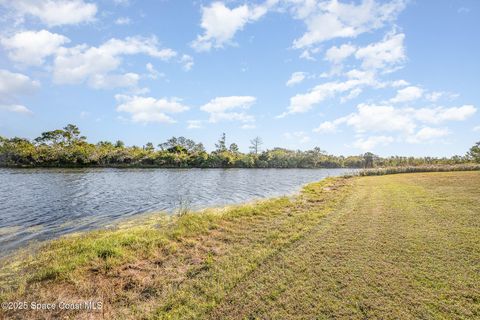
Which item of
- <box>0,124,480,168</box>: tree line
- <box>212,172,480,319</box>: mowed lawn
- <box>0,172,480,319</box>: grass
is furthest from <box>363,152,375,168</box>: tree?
<box>212,172,480,319</box>: mowed lawn

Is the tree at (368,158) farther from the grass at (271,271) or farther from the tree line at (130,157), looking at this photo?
the grass at (271,271)

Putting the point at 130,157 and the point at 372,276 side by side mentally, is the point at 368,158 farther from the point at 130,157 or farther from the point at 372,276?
the point at 372,276

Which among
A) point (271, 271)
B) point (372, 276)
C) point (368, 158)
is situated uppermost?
point (368, 158)

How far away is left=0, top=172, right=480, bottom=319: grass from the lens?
5.28 meters

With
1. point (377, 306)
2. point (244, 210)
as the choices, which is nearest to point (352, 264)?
point (377, 306)

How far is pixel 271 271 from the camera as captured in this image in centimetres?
678

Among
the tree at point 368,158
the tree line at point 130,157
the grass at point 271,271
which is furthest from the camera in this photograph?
the tree at point 368,158

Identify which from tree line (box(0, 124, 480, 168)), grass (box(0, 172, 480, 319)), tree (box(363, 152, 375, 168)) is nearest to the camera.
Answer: grass (box(0, 172, 480, 319))

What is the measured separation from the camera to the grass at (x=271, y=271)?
5281 millimetres

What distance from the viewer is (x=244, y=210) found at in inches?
579

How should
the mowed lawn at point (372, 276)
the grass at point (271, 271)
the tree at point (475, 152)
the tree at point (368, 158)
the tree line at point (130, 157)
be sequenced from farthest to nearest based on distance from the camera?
the tree at point (368, 158) → the tree line at point (130, 157) → the tree at point (475, 152) → the grass at point (271, 271) → the mowed lawn at point (372, 276)

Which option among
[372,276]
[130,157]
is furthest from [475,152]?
[130,157]

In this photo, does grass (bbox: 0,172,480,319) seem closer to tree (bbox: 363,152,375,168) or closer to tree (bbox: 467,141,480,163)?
tree (bbox: 467,141,480,163)

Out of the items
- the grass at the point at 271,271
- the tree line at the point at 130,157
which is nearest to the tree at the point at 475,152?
the tree line at the point at 130,157
